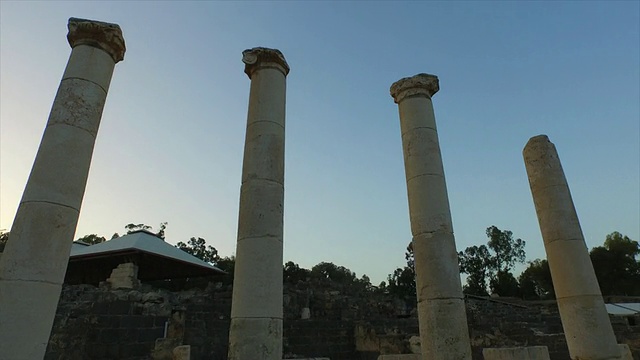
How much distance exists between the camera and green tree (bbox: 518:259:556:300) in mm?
81312

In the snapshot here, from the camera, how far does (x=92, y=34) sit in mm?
9711

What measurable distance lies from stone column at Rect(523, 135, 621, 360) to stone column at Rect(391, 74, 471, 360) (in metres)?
3.61

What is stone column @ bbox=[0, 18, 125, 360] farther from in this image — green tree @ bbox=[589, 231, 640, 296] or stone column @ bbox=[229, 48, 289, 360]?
green tree @ bbox=[589, 231, 640, 296]

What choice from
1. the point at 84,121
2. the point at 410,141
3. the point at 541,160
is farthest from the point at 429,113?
the point at 84,121

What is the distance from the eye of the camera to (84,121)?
8734 millimetres

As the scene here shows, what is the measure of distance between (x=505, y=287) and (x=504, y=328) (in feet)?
229

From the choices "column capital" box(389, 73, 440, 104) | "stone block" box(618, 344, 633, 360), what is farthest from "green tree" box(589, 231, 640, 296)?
"column capital" box(389, 73, 440, 104)

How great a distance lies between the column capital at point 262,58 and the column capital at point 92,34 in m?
3.29

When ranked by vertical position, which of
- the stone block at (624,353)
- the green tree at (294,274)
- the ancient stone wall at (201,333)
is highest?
the green tree at (294,274)

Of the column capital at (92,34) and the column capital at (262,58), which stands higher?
the column capital at (262,58)

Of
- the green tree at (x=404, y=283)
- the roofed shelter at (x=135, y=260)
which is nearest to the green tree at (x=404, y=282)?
the green tree at (x=404, y=283)

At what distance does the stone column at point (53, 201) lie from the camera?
6.85 meters

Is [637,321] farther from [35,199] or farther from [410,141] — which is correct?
[35,199]

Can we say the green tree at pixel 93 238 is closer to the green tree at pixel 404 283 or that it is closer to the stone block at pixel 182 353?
the green tree at pixel 404 283
